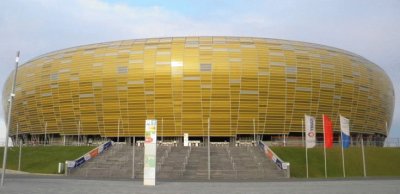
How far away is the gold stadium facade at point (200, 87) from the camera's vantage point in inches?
2559

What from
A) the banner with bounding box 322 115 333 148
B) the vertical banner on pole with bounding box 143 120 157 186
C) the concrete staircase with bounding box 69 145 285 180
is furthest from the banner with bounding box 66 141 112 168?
the banner with bounding box 322 115 333 148

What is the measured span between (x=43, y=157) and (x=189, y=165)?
19.8 m

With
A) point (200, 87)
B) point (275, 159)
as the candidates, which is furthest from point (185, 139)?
point (275, 159)

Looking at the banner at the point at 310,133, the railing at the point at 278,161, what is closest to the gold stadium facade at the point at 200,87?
the railing at the point at 278,161

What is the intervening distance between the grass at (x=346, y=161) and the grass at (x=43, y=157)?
24300mm

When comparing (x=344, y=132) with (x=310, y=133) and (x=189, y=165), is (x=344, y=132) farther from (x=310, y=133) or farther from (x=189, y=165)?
(x=189, y=165)

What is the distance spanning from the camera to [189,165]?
136 ft

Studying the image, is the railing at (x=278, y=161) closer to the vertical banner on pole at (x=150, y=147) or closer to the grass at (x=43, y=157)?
the vertical banner on pole at (x=150, y=147)

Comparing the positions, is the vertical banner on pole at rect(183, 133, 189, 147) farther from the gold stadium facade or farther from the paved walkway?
the paved walkway

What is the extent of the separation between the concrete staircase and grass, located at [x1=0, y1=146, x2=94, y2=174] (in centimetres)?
457

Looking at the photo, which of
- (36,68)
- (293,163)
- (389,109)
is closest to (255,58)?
(293,163)

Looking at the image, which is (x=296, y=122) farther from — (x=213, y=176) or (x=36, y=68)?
(x=36, y=68)

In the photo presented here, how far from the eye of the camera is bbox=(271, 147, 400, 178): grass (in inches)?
1649

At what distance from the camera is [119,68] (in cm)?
6712
